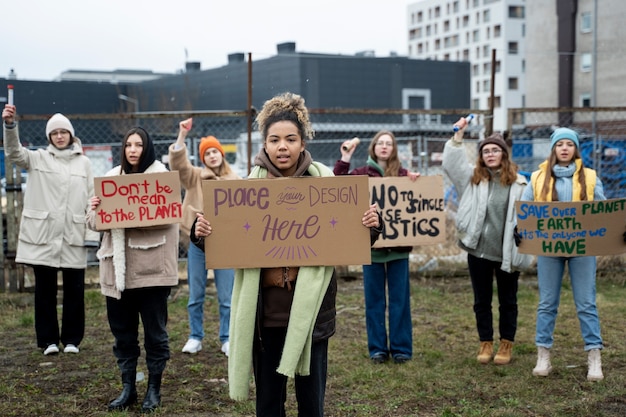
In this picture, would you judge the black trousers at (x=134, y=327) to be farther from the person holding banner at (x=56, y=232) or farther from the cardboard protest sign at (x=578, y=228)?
the cardboard protest sign at (x=578, y=228)

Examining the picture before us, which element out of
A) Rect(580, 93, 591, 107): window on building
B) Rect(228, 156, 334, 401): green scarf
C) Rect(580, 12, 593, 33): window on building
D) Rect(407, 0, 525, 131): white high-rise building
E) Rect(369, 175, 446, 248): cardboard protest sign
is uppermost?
Rect(407, 0, 525, 131): white high-rise building

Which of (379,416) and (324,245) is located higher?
(324,245)

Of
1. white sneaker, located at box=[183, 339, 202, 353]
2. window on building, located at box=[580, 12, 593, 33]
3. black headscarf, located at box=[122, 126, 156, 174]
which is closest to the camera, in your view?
black headscarf, located at box=[122, 126, 156, 174]

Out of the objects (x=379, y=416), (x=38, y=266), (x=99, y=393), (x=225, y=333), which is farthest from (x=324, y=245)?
(x=38, y=266)

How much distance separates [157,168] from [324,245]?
206 centimetres

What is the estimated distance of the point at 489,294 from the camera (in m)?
6.23

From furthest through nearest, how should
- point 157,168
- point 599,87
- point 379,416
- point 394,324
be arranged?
point 599,87 < point 394,324 < point 157,168 < point 379,416

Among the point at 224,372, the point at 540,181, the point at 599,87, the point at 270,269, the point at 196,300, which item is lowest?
the point at 224,372

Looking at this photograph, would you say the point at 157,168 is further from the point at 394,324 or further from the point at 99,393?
the point at 394,324

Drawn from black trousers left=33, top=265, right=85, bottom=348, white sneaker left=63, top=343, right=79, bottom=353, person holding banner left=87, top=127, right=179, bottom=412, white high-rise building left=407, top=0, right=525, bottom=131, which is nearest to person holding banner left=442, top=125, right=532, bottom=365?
person holding banner left=87, top=127, right=179, bottom=412

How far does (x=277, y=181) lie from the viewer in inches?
143

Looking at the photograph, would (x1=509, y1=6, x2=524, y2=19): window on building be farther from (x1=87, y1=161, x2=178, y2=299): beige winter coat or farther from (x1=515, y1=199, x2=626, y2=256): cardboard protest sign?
(x1=87, y1=161, x2=178, y2=299): beige winter coat

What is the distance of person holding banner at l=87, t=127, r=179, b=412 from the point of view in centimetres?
498

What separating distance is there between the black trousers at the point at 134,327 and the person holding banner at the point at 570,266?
2937 millimetres
